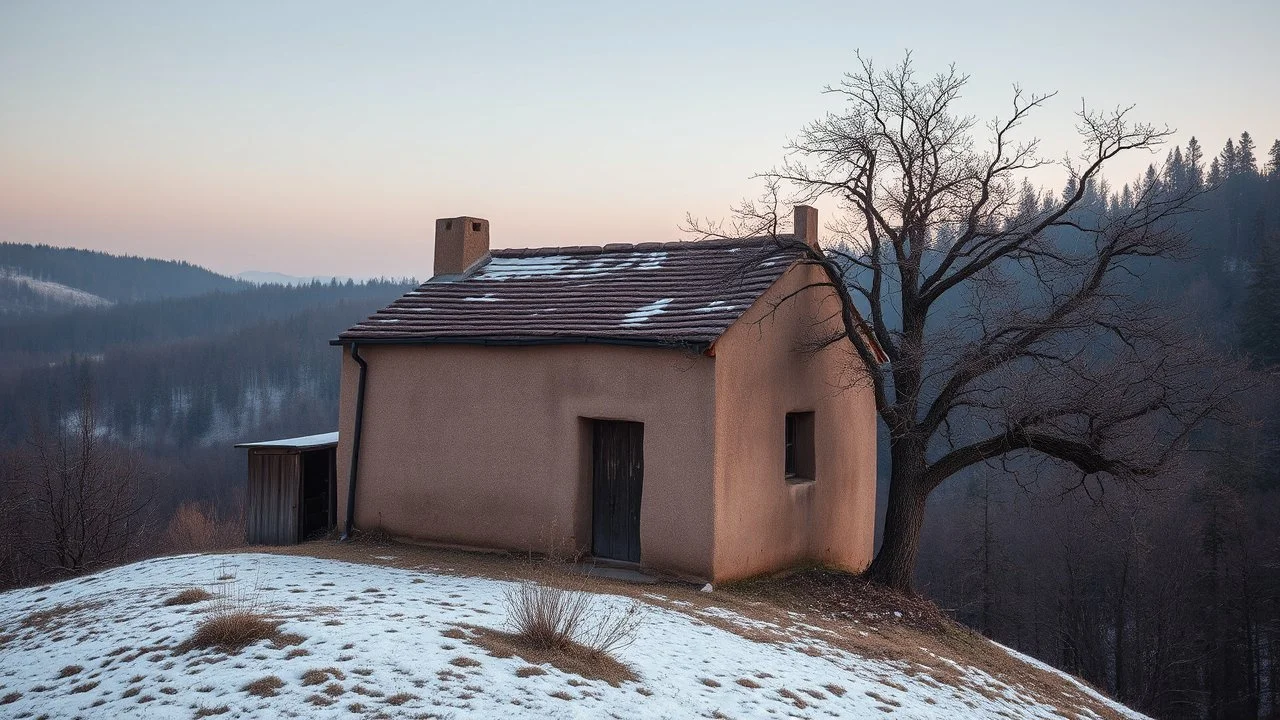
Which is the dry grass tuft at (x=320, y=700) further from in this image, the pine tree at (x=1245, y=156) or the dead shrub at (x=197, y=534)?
the pine tree at (x=1245, y=156)

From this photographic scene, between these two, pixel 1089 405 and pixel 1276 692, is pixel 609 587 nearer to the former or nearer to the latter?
pixel 1089 405

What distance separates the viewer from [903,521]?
1350 centimetres

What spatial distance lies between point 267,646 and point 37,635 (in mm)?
2758

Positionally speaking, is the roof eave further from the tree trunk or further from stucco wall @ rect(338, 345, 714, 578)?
the tree trunk

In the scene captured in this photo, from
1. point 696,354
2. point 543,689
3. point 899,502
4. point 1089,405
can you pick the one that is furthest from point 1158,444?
point 543,689

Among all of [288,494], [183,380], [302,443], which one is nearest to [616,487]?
[288,494]

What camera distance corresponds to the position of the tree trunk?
44.0ft

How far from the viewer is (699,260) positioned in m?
14.6

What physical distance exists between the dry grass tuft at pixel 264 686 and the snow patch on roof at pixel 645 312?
748 cm

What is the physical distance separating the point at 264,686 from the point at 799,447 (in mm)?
9670

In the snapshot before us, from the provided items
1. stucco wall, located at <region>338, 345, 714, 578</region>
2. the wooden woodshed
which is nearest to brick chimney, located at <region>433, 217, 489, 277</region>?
stucco wall, located at <region>338, 345, 714, 578</region>

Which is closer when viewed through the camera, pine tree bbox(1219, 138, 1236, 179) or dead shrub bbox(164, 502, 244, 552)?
dead shrub bbox(164, 502, 244, 552)

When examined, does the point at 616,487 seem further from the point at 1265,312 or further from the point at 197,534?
the point at 1265,312

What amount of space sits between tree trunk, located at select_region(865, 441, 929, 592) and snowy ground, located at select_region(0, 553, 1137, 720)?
348 centimetres
